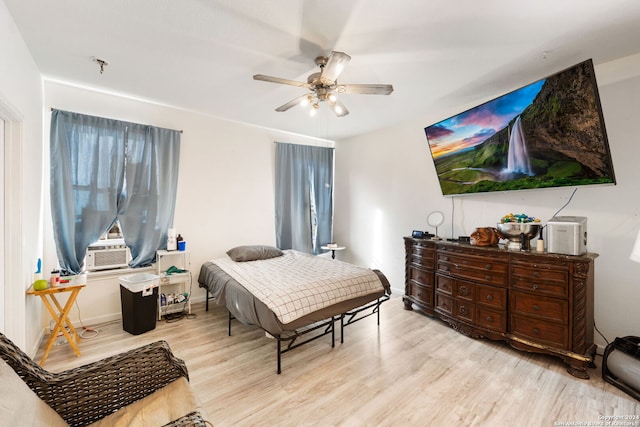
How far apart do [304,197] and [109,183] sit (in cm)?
282

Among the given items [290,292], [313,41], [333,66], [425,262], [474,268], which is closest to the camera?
[333,66]

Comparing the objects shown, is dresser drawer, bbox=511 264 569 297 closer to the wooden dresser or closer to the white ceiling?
the wooden dresser

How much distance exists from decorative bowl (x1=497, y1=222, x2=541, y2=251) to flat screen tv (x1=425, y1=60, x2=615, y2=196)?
16.6 inches

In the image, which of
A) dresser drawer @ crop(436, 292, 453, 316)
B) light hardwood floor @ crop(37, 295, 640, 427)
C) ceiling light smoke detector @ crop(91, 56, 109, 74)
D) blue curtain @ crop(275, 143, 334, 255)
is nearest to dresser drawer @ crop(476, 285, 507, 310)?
dresser drawer @ crop(436, 292, 453, 316)

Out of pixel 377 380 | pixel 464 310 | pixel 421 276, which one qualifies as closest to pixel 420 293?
pixel 421 276

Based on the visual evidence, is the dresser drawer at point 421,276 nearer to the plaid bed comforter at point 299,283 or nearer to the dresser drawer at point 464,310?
the dresser drawer at point 464,310

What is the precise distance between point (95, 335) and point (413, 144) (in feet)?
15.3

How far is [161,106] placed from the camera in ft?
11.7

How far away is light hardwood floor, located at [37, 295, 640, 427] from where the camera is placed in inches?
71.7

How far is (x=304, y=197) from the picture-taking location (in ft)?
16.1

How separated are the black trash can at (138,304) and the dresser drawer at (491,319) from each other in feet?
11.7

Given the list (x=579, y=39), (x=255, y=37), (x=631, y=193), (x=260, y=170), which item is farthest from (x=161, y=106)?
(x=631, y=193)

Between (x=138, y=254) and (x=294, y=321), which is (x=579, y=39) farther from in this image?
(x=138, y=254)

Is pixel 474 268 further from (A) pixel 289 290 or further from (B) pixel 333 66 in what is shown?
(B) pixel 333 66
